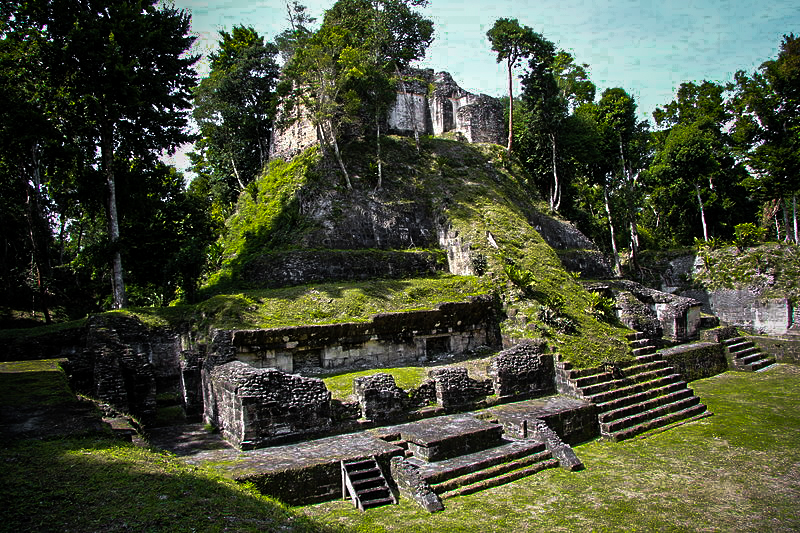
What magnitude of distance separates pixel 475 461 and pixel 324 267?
29.6 feet

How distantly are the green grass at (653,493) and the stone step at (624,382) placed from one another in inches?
55.0

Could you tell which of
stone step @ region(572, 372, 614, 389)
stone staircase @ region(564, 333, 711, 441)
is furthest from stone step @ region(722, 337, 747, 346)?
stone step @ region(572, 372, 614, 389)

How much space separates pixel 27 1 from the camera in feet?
47.9

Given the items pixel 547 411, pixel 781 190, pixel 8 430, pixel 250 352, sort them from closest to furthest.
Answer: pixel 8 430, pixel 547 411, pixel 250 352, pixel 781 190

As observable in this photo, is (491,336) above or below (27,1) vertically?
below

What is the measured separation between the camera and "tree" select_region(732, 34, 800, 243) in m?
24.2

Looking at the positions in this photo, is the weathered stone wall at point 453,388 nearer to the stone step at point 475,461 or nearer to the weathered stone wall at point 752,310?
the stone step at point 475,461

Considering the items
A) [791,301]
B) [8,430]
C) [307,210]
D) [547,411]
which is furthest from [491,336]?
[791,301]

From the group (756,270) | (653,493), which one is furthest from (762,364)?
(653,493)

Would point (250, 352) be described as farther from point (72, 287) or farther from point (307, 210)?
point (72, 287)

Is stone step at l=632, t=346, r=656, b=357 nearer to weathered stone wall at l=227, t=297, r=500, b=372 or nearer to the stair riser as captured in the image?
weathered stone wall at l=227, t=297, r=500, b=372

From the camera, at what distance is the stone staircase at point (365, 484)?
7574 mm

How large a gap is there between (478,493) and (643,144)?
29.6 m

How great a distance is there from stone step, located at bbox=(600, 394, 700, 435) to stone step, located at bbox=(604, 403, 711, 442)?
8 centimetres
